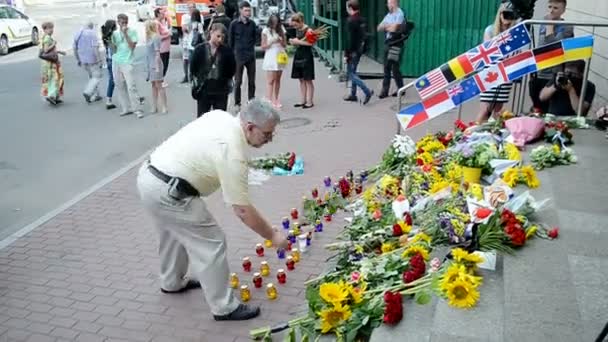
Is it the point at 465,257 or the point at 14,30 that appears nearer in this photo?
the point at 465,257

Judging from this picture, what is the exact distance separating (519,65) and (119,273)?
15.3 feet

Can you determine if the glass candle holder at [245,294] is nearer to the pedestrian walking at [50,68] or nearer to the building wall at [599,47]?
the building wall at [599,47]

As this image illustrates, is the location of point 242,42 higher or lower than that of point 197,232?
higher

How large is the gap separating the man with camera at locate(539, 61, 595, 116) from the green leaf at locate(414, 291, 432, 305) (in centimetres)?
404

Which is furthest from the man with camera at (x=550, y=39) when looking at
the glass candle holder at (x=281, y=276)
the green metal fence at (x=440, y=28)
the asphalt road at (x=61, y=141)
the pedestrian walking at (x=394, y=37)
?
the asphalt road at (x=61, y=141)

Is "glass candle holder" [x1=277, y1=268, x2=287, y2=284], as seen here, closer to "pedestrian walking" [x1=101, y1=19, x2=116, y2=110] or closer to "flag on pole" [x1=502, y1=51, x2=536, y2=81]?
"flag on pole" [x1=502, y1=51, x2=536, y2=81]

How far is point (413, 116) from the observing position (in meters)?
6.73

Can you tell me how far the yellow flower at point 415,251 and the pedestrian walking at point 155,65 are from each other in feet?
26.1

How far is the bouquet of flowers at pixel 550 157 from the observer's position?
5574 millimetres

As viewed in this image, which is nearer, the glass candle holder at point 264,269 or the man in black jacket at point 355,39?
the glass candle holder at point 264,269

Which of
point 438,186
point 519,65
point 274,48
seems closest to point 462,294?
point 438,186

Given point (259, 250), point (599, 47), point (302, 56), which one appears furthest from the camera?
point (302, 56)

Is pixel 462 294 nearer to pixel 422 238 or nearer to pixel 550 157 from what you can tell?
pixel 422 238

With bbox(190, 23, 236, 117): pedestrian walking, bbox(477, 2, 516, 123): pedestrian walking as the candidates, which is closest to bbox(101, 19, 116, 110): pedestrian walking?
bbox(190, 23, 236, 117): pedestrian walking
